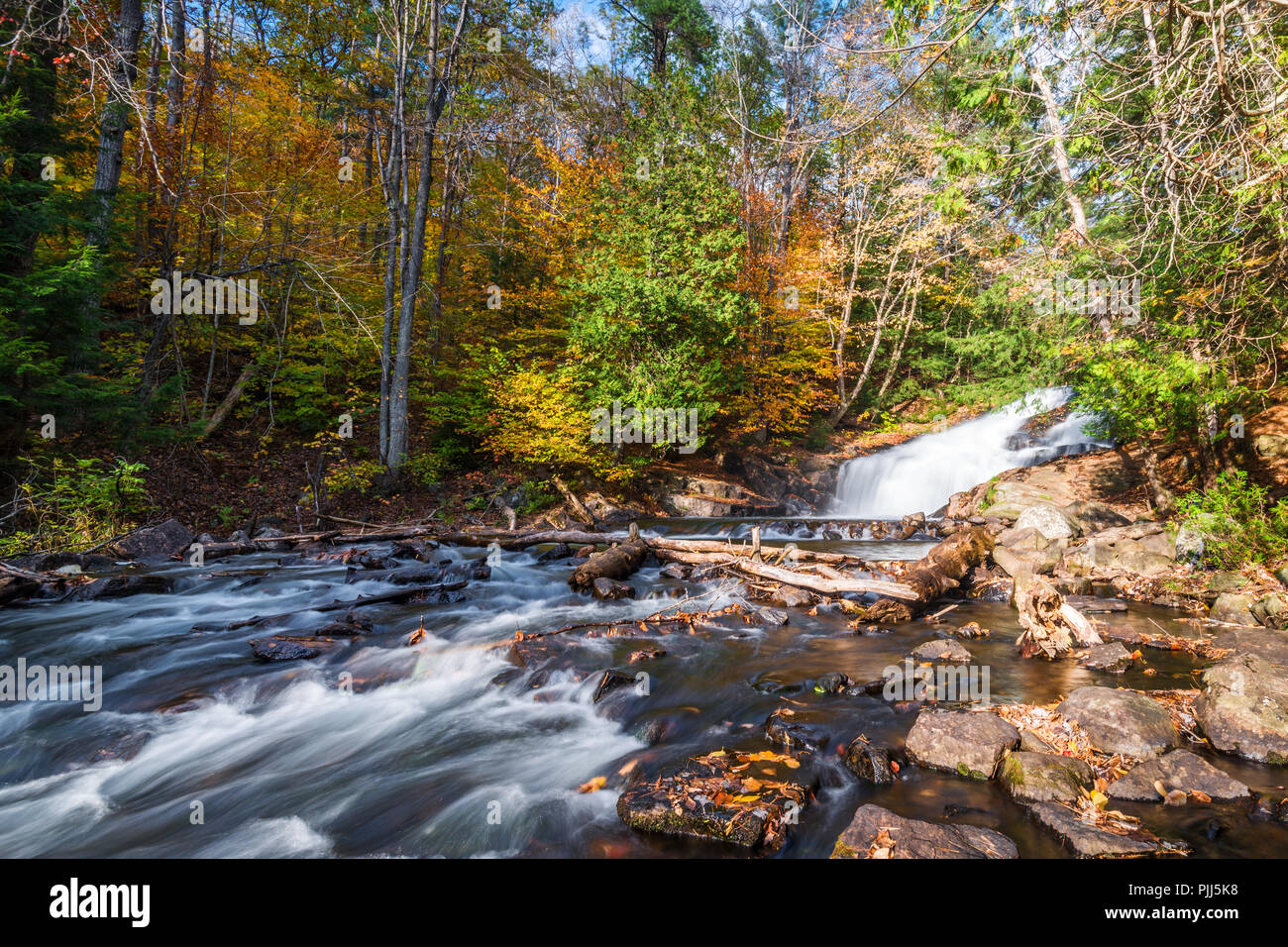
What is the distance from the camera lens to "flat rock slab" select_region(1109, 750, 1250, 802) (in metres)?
3.13

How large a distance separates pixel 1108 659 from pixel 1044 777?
2.80 meters

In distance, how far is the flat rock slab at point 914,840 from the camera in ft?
8.79

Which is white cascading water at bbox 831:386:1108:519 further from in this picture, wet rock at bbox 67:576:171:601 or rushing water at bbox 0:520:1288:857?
wet rock at bbox 67:576:171:601

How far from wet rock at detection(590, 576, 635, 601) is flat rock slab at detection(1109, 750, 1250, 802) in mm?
5631

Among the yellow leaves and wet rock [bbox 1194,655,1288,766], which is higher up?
wet rock [bbox 1194,655,1288,766]

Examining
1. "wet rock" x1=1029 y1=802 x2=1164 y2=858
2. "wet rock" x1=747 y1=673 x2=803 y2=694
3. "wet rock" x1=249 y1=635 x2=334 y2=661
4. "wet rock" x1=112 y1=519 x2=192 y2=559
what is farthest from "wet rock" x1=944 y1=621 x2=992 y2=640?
"wet rock" x1=112 y1=519 x2=192 y2=559

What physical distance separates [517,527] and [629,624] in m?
6.40

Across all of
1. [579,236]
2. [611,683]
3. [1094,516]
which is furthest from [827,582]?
[579,236]

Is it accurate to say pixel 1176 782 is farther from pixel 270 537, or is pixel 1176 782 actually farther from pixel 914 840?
pixel 270 537

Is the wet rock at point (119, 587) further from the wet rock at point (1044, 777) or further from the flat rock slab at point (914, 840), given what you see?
the wet rock at point (1044, 777)

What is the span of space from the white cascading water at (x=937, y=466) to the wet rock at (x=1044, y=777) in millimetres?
13331
